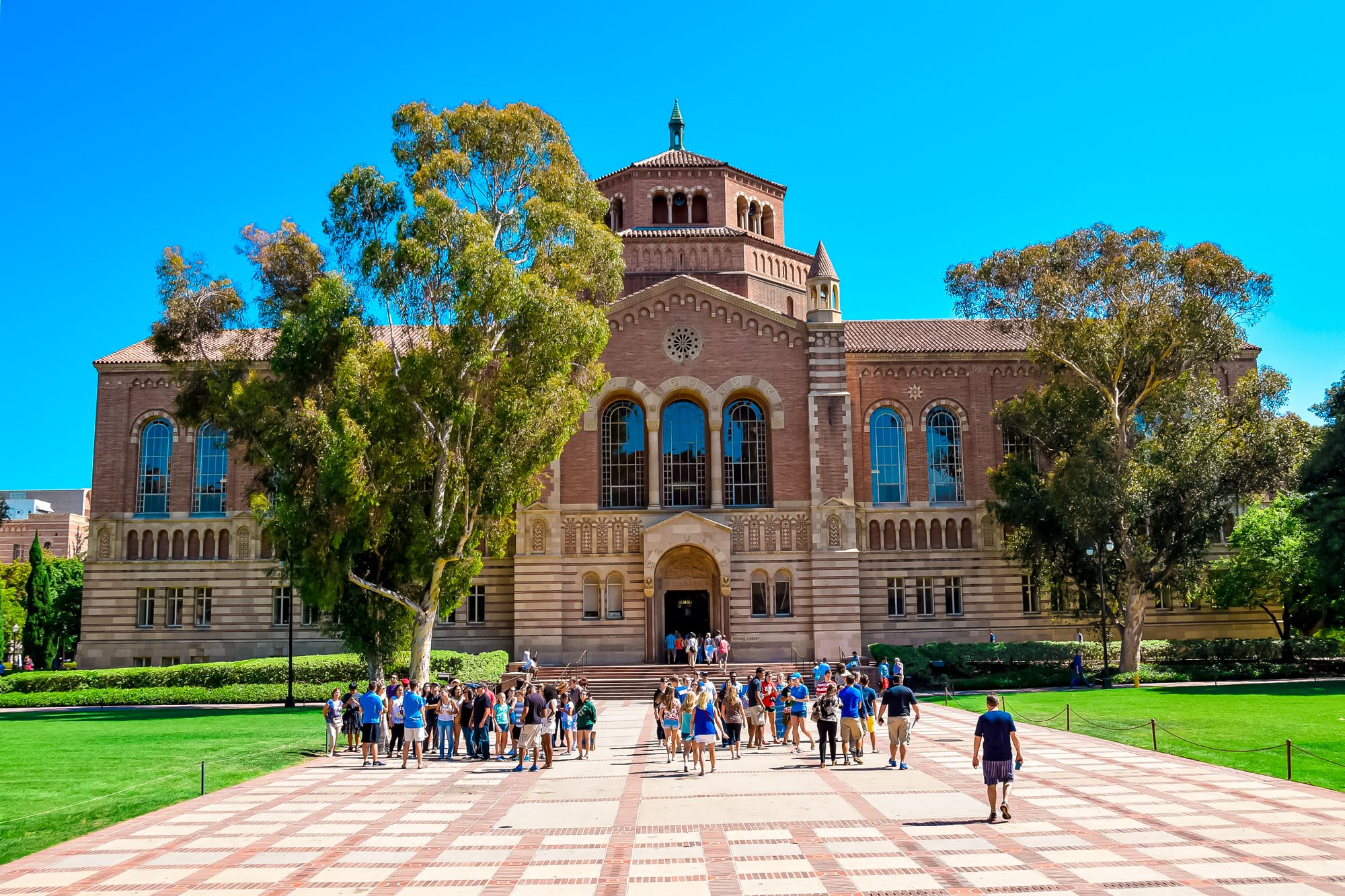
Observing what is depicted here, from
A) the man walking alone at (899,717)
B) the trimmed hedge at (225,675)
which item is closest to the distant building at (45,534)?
the trimmed hedge at (225,675)

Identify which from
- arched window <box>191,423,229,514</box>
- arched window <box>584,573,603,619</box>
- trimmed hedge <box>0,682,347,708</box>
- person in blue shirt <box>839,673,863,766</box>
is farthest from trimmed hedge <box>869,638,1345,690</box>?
arched window <box>191,423,229,514</box>

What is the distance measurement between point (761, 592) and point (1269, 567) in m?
20.0

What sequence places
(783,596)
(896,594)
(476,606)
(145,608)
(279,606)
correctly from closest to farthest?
1. (783,596)
2. (476,606)
3. (896,594)
4. (279,606)
5. (145,608)

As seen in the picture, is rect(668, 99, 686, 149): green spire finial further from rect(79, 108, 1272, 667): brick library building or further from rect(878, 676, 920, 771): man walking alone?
rect(878, 676, 920, 771): man walking alone

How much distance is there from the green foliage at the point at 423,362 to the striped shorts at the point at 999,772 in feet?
67.2

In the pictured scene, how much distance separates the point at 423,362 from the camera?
1264 inches

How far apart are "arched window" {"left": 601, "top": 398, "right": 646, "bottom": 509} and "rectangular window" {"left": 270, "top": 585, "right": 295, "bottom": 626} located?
1577cm

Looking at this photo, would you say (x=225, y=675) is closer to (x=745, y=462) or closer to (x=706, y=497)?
(x=706, y=497)

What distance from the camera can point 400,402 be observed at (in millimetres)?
32438

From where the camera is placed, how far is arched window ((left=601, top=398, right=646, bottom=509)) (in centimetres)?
4625

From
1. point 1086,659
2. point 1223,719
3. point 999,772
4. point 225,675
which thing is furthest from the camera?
point 1086,659

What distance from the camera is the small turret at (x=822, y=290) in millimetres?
46656

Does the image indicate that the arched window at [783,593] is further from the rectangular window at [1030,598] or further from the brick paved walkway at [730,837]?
the brick paved walkway at [730,837]

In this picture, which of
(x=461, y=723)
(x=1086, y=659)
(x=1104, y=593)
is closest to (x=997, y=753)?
(x=461, y=723)
